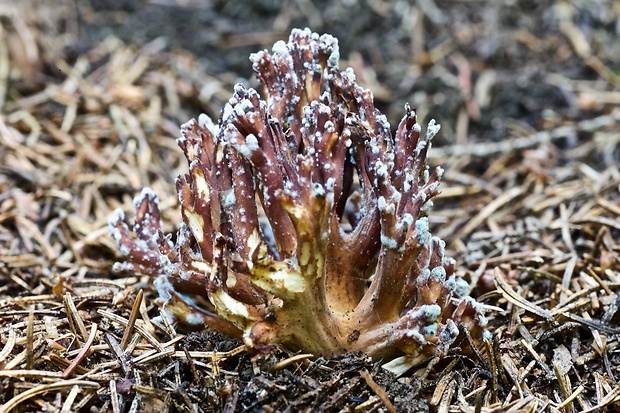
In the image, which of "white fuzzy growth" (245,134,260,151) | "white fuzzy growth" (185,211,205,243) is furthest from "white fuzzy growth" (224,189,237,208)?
"white fuzzy growth" (245,134,260,151)

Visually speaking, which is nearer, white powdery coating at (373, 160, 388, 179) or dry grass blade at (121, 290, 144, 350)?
white powdery coating at (373, 160, 388, 179)

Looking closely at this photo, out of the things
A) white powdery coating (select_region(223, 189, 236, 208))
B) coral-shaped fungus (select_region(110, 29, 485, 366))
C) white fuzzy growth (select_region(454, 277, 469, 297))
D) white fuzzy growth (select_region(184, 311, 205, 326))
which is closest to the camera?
coral-shaped fungus (select_region(110, 29, 485, 366))

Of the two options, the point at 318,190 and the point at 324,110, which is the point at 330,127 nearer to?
the point at 324,110

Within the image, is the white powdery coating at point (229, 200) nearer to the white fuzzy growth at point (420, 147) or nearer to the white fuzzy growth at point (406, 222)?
the white fuzzy growth at point (406, 222)

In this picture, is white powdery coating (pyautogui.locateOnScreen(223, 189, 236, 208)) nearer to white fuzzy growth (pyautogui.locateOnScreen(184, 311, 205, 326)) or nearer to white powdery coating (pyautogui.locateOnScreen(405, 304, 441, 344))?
white fuzzy growth (pyautogui.locateOnScreen(184, 311, 205, 326))

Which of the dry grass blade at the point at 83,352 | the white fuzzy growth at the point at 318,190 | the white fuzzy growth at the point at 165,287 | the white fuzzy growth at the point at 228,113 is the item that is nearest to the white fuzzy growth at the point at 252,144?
the white fuzzy growth at the point at 228,113

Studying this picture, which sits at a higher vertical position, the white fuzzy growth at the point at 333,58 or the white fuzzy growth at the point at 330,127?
the white fuzzy growth at the point at 333,58

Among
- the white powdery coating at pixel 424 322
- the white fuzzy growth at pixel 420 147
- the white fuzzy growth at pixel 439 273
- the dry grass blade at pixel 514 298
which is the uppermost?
the white fuzzy growth at pixel 420 147

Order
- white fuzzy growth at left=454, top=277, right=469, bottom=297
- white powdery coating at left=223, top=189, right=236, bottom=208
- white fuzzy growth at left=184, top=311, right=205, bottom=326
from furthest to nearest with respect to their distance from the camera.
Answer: white fuzzy growth at left=454, top=277, right=469, bottom=297 → white fuzzy growth at left=184, top=311, right=205, bottom=326 → white powdery coating at left=223, top=189, right=236, bottom=208
